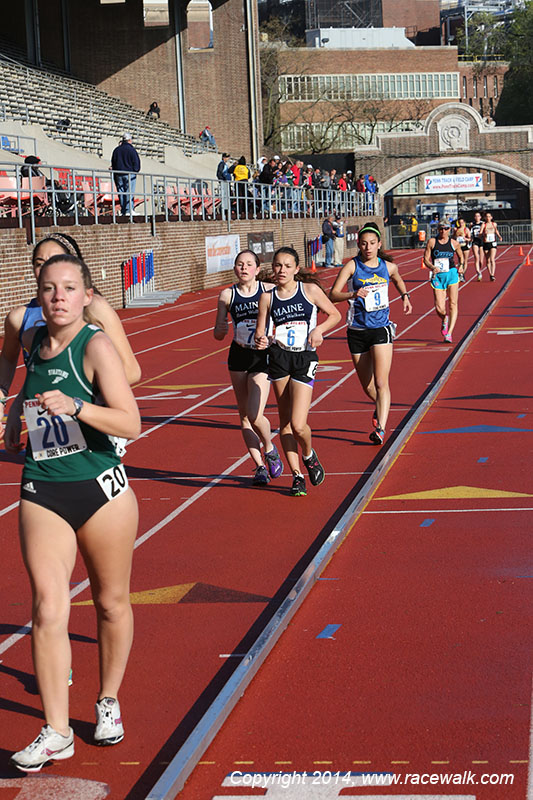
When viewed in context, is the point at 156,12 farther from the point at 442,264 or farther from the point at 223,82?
the point at 442,264

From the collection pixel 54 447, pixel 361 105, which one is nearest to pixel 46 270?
pixel 54 447

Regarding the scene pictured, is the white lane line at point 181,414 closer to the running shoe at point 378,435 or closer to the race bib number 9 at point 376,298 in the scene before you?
the running shoe at point 378,435

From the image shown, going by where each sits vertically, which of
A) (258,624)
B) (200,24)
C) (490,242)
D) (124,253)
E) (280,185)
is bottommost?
(258,624)

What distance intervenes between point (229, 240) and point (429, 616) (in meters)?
33.6

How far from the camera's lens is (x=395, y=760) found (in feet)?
14.9

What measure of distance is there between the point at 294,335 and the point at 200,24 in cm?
5423

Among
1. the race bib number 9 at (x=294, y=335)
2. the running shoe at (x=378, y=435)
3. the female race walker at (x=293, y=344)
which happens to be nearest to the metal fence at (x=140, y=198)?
the running shoe at (x=378, y=435)

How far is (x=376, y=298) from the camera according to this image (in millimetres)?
11812

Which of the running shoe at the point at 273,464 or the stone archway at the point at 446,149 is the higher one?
the stone archway at the point at 446,149

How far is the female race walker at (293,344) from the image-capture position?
9.58 meters

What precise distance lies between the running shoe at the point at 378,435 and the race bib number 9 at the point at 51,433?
733 cm

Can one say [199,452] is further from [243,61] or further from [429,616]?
[243,61]

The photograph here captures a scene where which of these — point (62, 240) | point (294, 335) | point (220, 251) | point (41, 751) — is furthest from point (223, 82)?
point (41, 751)

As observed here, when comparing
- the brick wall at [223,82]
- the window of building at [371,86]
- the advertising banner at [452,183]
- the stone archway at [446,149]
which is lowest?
the advertising banner at [452,183]
